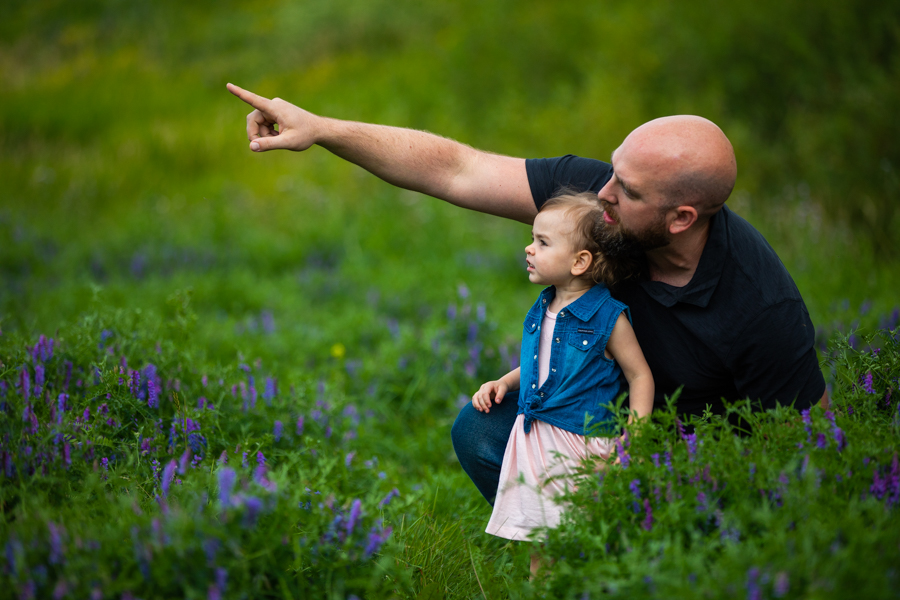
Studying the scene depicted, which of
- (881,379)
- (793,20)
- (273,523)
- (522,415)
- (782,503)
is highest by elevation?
(793,20)

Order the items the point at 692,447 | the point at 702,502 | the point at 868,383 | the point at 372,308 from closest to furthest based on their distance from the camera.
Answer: the point at 702,502
the point at 692,447
the point at 868,383
the point at 372,308

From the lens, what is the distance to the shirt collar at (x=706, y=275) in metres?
2.45

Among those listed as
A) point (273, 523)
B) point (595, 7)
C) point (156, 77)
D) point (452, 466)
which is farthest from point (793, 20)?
point (156, 77)

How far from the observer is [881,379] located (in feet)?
7.76

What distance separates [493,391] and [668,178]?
1066 mm

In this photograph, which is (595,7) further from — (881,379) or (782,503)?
(782,503)

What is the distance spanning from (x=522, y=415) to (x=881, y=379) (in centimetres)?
126

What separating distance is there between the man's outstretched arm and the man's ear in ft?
2.09

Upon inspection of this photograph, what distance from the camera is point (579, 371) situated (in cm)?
236

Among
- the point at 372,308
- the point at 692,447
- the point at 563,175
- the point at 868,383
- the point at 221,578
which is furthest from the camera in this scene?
the point at 372,308

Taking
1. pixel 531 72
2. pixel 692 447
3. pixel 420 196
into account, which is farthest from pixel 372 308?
pixel 531 72

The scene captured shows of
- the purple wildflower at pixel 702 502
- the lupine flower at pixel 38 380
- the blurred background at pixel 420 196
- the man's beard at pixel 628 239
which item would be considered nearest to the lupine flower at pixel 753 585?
the purple wildflower at pixel 702 502

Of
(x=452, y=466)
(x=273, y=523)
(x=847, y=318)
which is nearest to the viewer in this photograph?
(x=273, y=523)

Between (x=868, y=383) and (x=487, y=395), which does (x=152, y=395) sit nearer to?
(x=487, y=395)
